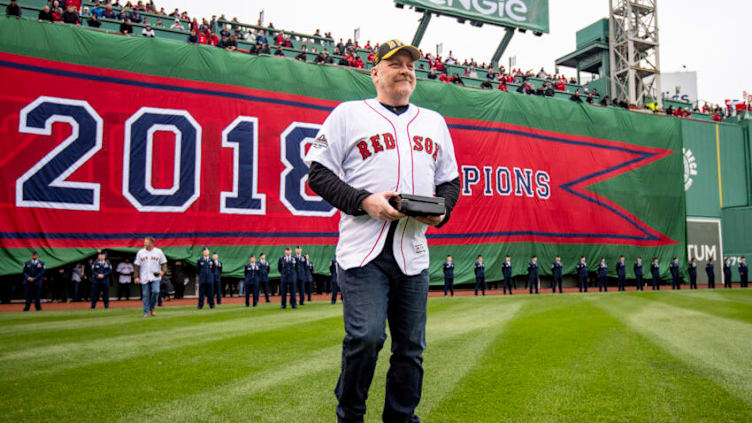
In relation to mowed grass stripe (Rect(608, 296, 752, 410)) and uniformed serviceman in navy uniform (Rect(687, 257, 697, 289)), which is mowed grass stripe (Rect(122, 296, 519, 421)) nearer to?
mowed grass stripe (Rect(608, 296, 752, 410))

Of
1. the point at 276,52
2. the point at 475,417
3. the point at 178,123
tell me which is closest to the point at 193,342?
the point at 475,417

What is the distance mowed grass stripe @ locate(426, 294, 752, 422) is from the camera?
3795 mm

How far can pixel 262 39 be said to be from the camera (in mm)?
23609

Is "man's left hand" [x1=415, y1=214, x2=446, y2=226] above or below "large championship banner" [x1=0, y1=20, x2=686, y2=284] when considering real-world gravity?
below

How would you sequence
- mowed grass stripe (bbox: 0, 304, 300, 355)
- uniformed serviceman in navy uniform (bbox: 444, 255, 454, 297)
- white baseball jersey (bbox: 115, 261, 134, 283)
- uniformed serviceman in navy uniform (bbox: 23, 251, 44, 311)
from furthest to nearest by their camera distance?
uniformed serviceman in navy uniform (bbox: 444, 255, 454, 297) < white baseball jersey (bbox: 115, 261, 134, 283) < uniformed serviceman in navy uniform (bbox: 23, 251, 44, 311) < mowed grass stripe (bbox: 0, 304, 300, 355)

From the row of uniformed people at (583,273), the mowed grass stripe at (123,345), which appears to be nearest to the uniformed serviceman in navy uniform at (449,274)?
the row of uniformed people at (583,273)

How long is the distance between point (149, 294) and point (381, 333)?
11050mm

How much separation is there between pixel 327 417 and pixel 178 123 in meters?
16.6

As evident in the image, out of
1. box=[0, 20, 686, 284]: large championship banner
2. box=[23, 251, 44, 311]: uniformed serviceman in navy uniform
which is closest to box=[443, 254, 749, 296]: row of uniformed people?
box=[0, 20, 686, 284]: large championship banner

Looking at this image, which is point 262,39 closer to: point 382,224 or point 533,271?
point 533,271

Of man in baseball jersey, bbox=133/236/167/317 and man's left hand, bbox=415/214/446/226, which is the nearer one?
man's left hand, bbox=415/214/446/226

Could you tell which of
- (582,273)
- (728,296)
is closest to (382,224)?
(728,296)

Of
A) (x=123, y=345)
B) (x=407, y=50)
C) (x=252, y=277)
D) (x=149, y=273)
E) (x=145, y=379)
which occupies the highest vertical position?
(x=407, y=50)

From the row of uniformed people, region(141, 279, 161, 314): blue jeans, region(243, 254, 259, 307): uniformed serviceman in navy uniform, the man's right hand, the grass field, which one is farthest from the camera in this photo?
the row of uniformed people
